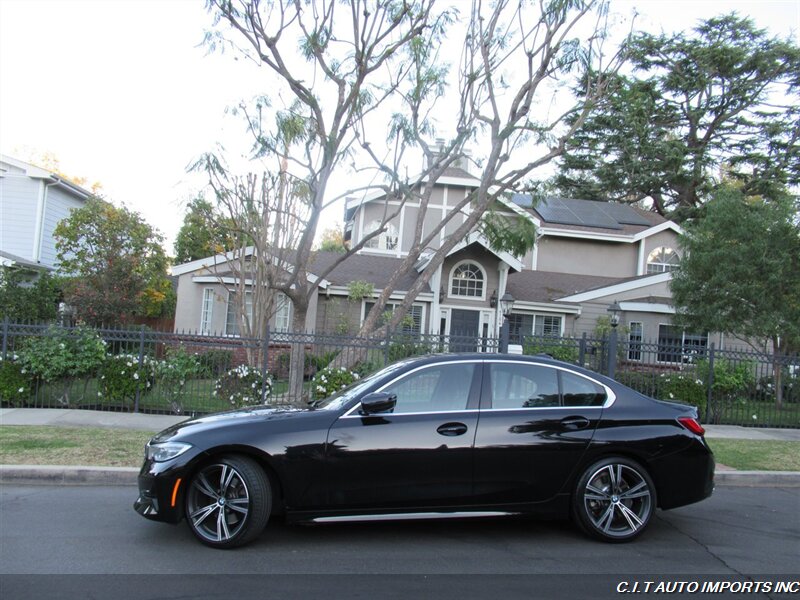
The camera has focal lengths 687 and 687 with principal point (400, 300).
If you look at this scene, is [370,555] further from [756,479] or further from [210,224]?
[210,224]

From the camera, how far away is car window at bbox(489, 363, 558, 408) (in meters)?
5.73

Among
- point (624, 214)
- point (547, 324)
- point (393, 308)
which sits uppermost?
point (624, 214)

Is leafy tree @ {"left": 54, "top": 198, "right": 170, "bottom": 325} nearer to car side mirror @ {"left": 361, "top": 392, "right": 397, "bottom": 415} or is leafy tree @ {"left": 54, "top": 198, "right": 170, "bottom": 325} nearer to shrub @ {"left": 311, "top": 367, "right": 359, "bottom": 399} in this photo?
shrub @ {"left": 311, "top": 367, "right": 359, "bottom": 399}

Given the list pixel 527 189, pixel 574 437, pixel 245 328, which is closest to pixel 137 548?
pixel 574 437

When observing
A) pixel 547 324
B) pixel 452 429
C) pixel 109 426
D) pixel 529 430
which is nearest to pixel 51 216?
pixel 109 426

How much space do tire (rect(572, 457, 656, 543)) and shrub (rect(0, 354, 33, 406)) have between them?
32.2 feet

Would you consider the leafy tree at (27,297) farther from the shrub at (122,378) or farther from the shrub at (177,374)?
the shrub at (177,374)

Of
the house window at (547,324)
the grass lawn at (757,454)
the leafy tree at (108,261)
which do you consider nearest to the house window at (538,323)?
the house window at (547,324)

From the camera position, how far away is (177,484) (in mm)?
5223

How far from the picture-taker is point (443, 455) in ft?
17.7

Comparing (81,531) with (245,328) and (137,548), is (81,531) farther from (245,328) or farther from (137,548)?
(245,328)

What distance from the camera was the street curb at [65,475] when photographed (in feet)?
24.0

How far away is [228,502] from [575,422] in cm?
285

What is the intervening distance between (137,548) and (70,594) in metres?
0.95
